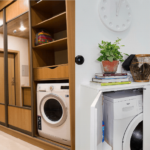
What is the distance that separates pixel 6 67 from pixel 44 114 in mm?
1181

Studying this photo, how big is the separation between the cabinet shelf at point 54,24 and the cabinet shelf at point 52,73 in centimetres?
59

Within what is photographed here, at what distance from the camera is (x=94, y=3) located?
1642mm

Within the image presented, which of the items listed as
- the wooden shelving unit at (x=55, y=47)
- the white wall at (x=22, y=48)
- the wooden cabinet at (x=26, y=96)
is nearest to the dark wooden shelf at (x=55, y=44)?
the wooden shelving unit at (x=55, y=47)

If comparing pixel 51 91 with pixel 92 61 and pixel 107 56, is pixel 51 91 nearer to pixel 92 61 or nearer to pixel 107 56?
pixel 92 61

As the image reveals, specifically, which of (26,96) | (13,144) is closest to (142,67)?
(26,96)

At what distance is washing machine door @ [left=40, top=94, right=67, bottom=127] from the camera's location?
1688 mm

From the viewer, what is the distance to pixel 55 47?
79.9 inches

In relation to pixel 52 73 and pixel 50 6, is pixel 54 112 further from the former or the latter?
pixel 50 6

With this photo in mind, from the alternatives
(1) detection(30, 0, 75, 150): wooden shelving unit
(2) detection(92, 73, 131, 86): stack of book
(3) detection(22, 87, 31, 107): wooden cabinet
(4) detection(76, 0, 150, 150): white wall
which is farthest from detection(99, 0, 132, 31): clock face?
(3) detection(22, 87, 31, 107): wooden cabinet

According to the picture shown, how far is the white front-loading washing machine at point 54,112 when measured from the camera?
1.67 m

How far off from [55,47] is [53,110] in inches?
35.3

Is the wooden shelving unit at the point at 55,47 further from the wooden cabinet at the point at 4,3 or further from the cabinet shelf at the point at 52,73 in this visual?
the wooden cabinet at the point at 4,3

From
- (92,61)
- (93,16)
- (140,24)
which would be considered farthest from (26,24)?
(140,24)

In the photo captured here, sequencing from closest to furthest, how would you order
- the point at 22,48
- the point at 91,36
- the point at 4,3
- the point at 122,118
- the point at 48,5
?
the point at 122,118
the point at 91,36
the point at 48,5
the point at 22,48
the point at 4,3
